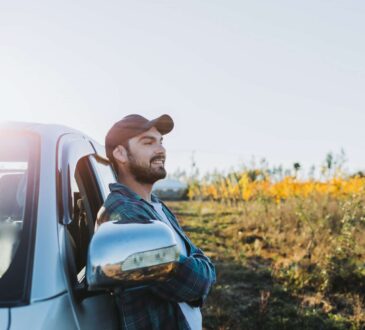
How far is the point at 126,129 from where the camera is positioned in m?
2.24

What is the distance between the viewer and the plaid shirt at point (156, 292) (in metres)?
1.65

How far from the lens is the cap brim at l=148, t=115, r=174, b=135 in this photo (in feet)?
7.36

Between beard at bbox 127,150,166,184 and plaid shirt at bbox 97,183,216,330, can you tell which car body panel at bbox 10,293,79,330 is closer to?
plaid shirt at bbox 97,183,216,330

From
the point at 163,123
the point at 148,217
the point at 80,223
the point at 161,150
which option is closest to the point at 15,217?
the point at 80,223

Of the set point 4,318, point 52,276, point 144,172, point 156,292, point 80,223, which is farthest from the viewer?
point 80,223

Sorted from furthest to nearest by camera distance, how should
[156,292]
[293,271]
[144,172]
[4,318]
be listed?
[293,271] < [144,172] < [156,292] < [4,318]

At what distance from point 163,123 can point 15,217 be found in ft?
2.78

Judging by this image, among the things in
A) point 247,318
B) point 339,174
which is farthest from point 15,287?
point 339,174

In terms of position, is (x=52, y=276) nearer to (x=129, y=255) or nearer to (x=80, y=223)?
(x=129, y=255)

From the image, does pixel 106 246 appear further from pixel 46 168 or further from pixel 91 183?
pixel 91 183

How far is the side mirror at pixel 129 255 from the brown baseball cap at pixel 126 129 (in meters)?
0.96

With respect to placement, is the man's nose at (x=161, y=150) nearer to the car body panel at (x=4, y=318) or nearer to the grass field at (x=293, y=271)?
the car body panel at (x=4, y=318)

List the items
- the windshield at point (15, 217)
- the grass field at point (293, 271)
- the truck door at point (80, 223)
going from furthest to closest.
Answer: the grass field at point (293, 271)
the truck door at point (80, 223)
the windshield at point (15, 217)

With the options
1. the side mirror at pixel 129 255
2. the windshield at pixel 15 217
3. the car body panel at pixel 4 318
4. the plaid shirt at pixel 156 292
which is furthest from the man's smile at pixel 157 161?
the car body panel at pixel 4 318
